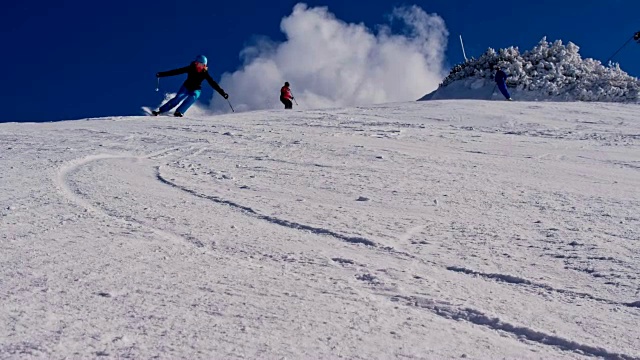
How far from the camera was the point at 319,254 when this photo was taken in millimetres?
3730

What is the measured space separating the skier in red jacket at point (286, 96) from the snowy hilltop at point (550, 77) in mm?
14033

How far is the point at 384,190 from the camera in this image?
5781 mm

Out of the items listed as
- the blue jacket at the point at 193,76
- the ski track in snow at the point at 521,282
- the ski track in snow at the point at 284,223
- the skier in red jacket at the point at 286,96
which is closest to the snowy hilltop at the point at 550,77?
the skier in red jacket at the point at 286,96

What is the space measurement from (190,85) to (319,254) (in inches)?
448

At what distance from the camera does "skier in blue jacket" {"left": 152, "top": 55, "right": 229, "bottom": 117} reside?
1416cm

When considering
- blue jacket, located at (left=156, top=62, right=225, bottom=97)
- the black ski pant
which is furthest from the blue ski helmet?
the black ski pant

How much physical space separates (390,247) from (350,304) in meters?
1.05

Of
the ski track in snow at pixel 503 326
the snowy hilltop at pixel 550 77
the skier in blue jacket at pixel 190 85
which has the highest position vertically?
the snowy hilltop at pixel 550 77

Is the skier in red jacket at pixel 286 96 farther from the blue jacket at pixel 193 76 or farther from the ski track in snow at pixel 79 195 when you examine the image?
the ski track in snow at pixel 79 195

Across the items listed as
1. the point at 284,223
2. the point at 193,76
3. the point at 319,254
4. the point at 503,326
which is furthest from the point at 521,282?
the point at 193,76

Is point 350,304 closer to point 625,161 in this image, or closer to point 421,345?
point 421,345

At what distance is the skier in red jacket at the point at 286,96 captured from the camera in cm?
2044

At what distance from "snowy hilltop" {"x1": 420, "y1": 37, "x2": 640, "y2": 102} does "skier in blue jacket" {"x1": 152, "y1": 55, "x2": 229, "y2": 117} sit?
1981 cm

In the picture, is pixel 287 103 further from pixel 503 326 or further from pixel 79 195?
pixel 503 326
